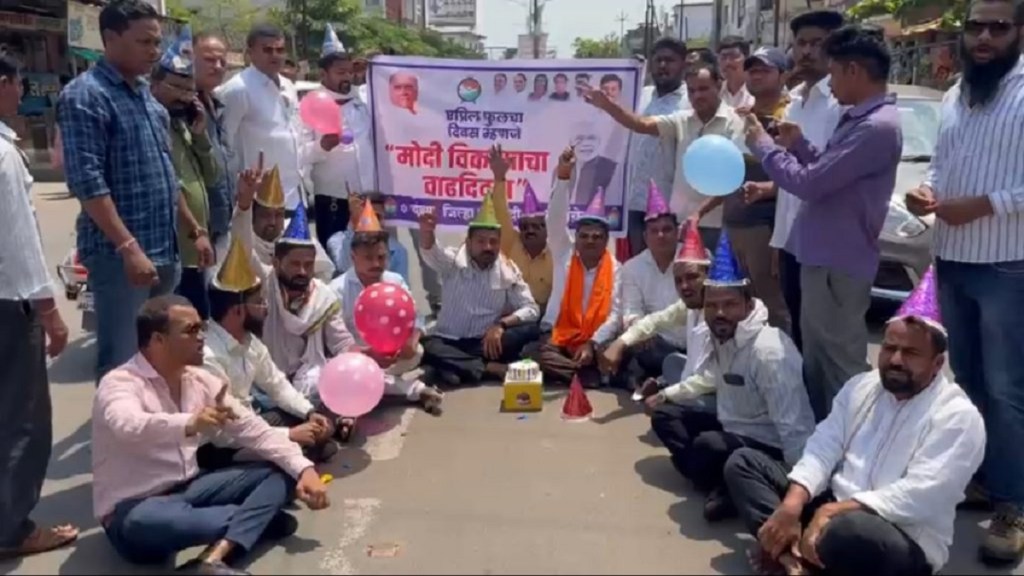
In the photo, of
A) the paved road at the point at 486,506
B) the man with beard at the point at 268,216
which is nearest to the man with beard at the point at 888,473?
the paved road at the point at 486,506

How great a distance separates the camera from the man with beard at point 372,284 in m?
5.92

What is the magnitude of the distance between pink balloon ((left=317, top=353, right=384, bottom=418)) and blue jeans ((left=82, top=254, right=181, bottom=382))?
0.90 metres

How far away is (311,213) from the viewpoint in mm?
8438

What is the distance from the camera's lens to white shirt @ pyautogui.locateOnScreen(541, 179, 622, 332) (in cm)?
656

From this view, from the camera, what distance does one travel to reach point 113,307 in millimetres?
4344

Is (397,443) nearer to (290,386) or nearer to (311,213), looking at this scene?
(290,386)

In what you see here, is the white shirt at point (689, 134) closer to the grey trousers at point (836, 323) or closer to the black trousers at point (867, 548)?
the grey trousers at point (836, 323)

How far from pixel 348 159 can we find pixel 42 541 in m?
3.78

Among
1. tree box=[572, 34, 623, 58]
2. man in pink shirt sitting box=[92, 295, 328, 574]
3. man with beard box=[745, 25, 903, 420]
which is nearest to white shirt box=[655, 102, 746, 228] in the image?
man with beard box=[745, 25, 903, 420]

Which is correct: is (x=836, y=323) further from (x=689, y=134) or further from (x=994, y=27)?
(x=689, y=134)

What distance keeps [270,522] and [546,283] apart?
322 cm

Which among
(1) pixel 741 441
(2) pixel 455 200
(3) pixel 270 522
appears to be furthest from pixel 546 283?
(3) pixel 270 522

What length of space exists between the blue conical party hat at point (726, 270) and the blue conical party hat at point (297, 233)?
214 cm

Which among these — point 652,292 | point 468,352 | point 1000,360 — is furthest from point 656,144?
point 1000,360
